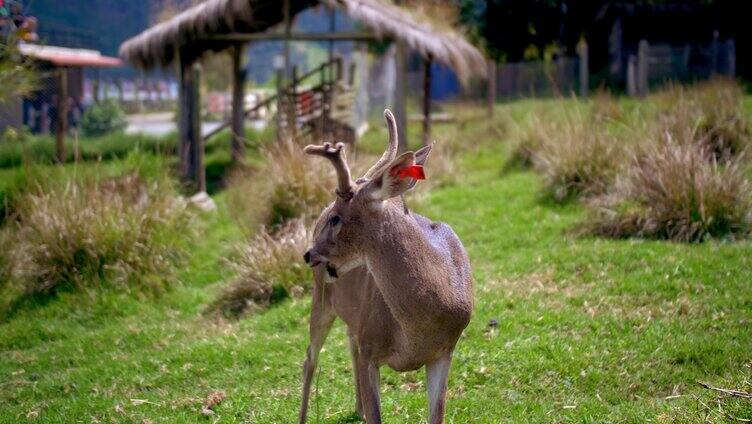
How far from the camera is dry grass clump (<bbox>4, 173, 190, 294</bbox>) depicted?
32.8ft

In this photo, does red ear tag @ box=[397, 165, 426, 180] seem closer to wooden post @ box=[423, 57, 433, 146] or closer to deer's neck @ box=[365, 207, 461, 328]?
deer's neck @ box=[365, 207, 461, 328]

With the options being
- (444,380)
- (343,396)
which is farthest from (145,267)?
(444,380)

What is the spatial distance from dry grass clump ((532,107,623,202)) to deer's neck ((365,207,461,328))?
7.24 m

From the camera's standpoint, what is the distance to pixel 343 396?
268 inches

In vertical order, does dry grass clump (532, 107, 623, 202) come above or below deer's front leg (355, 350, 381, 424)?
above

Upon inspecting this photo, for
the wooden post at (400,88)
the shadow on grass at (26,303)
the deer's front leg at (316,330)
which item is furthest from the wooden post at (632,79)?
the deer's front leg at (316,330)

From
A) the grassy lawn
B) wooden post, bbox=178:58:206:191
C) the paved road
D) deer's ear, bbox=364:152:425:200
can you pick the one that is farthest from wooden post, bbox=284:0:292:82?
the paved road

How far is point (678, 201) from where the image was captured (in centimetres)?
963

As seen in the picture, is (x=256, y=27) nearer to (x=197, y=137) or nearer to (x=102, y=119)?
(x=197, y=137)

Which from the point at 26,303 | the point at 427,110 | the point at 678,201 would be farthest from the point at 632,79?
the point at 26,303

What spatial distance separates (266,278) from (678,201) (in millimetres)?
4395

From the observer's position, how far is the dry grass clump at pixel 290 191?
1078 cm

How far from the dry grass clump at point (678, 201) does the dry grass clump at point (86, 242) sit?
4.97 meters

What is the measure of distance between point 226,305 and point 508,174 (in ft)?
23.0
